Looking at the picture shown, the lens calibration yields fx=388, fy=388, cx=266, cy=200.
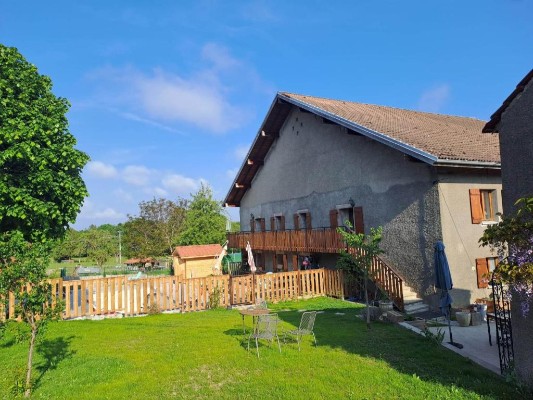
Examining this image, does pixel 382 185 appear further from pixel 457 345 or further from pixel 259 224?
pixel 259 224

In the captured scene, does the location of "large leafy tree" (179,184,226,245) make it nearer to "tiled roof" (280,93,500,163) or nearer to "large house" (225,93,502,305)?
"large house" (225,93,502,305)

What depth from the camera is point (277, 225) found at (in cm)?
2538

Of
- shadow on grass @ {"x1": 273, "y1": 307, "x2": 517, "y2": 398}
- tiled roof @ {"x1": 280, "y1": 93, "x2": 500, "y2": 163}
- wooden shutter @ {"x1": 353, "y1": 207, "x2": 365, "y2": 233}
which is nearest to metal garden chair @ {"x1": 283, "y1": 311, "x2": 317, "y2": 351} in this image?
shadow on grass @ {"x1": 273, "y1": 307, "x2": 517, "y2": 398}

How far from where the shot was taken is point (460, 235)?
13406 millimetres

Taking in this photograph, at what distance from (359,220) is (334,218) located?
2.18 meters

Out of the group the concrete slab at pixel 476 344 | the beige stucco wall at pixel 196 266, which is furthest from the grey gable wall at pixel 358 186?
the beige stucco wall at pixel 196 266

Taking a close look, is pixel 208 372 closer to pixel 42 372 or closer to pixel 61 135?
pixel 42 372

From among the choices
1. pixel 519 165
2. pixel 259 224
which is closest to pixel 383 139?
pixel 519 165

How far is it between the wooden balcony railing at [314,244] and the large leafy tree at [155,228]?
53.5 ft

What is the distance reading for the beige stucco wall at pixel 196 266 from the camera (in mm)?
32125

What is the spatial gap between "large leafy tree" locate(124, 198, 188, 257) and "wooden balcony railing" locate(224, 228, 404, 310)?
642 inches

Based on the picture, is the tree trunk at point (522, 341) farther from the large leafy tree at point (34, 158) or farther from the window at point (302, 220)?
the window at point (302, 220)

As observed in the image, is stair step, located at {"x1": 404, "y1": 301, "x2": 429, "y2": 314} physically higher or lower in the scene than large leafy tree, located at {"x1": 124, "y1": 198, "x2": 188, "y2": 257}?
lower

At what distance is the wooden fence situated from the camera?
12969mm
